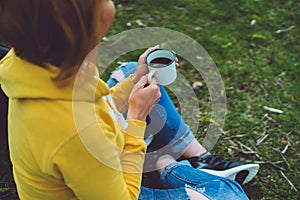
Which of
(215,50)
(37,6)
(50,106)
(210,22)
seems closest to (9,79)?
(50,106)

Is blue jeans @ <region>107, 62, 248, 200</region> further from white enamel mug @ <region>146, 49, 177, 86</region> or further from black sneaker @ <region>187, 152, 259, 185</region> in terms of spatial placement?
white enamel mug @ <region>146, 49, 177, 86</region>

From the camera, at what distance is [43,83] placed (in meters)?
0.94

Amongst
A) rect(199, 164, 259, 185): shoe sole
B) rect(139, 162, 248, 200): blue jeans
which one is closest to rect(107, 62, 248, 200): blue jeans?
rect(139, 162, 248, 200): blue jeans

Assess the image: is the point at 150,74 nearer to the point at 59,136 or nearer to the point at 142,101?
the point at 142,101

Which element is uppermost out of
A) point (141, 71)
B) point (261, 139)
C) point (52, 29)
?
point (52, 29)

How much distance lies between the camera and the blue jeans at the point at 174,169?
148cm

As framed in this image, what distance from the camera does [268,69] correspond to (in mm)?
2373

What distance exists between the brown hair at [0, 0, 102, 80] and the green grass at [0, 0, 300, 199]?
96 centimetres

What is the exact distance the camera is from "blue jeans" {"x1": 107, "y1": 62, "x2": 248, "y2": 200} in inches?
58.4

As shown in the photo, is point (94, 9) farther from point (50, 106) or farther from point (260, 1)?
point (260, 1)

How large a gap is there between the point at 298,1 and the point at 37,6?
223cm

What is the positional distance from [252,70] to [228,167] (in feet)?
2.40

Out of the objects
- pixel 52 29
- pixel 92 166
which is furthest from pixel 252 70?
pixel 52 29

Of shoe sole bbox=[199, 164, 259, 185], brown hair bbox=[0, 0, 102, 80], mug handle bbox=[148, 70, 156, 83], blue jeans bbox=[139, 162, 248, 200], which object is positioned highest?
brown hair bbox=[0, 0, 102, 80]
